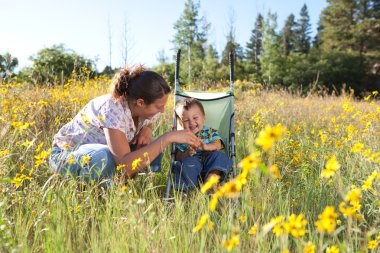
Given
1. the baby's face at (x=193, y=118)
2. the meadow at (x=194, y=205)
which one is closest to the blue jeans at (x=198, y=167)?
the meadow at (x=194, y=205)

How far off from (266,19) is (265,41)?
7.41 feet

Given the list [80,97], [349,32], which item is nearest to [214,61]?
[349,32]

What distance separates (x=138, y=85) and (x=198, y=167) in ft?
2.85

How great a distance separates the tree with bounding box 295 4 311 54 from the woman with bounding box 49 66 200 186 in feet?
131

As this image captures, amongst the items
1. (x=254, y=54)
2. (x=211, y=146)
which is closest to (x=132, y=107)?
(x=211, y=146)

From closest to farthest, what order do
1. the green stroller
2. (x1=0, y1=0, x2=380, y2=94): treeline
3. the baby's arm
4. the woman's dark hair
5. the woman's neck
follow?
1. the woman's dark hair
2. the woman's neck
3. the baby's arm
4. the green stroller
5. (x1=0, y1=0, x2=380, y2=94): treeline

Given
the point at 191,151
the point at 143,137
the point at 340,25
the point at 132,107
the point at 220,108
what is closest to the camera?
the point at 132,107

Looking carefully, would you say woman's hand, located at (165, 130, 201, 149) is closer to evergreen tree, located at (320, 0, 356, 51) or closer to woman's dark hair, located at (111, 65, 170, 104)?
woman's dark hair, located at (111, 65, 170, 104)

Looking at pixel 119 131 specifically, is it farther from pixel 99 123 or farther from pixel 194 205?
pixel 194 205

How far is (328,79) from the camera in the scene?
2677cm

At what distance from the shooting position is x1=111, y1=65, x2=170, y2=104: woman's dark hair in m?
2.79

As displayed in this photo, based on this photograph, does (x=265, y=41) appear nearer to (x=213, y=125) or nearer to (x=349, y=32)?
(x=349, y=32)

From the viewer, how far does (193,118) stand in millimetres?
3426

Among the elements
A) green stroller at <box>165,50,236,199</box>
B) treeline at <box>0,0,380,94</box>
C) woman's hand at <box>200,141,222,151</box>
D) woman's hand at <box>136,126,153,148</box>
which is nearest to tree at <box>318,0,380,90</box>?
treeline at <box>0,0,380,94</box>
